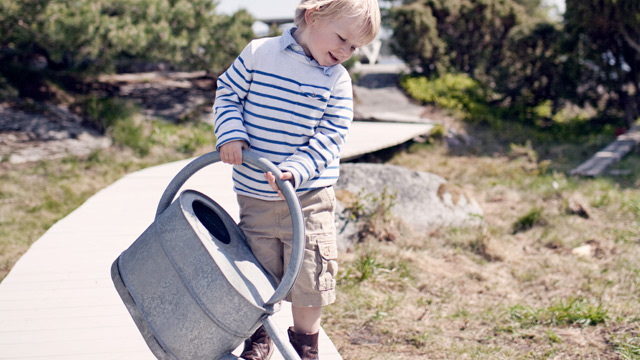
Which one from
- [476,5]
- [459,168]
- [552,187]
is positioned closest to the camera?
[552,187]

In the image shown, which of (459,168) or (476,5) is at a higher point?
(476,5)

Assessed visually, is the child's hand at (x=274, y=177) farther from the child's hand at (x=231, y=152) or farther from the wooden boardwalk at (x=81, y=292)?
the wooden boardwalk at (x=81, y=292)

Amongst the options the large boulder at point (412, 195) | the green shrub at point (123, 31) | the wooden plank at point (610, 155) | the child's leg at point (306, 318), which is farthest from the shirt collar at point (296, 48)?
the wooden plank at point (610, 155)

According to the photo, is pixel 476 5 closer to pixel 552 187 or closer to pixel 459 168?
pixel 459 168

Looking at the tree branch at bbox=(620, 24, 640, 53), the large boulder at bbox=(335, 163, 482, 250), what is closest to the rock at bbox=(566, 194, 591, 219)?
the large boulder at bbox=(335, 163, 482, 250)

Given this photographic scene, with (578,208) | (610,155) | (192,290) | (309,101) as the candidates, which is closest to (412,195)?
(578,208)

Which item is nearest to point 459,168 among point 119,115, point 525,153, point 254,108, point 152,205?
point 525,153

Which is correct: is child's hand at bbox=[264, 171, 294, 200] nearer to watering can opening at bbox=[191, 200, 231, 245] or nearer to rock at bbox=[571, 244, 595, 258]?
watering can opening at bbox=[191, 200, 231, 245]

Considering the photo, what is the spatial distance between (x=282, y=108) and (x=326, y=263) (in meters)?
0.57

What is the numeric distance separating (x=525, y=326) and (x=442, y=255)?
1133 mm

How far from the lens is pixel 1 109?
7.01 metres

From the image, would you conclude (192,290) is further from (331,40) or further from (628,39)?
(628,39)

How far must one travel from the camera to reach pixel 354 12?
1753 mm

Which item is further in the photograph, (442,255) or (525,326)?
(442,255)
